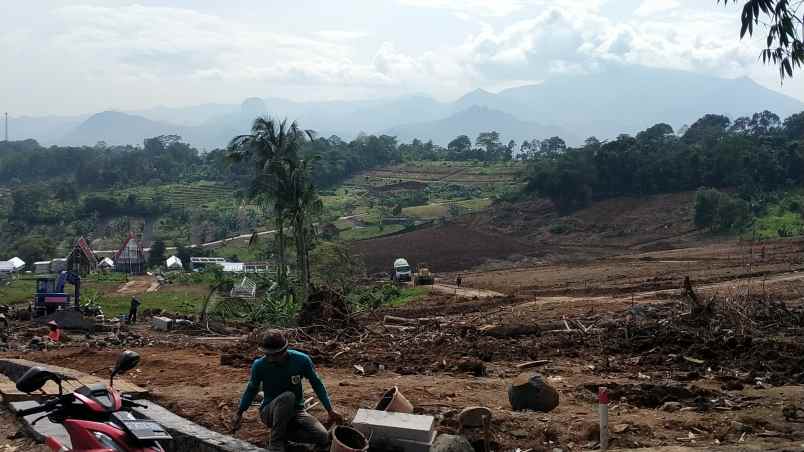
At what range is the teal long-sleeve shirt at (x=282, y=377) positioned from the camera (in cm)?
625

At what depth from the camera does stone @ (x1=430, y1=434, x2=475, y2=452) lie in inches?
240

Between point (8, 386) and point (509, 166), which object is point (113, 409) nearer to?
point (8, 386)

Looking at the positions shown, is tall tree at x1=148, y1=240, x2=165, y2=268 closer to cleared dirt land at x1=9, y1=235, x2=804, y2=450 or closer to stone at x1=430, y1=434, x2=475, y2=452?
cleared dirt land at x1=9, y1=235, x2=804, y2=450

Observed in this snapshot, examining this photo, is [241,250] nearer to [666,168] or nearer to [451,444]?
[666,168]

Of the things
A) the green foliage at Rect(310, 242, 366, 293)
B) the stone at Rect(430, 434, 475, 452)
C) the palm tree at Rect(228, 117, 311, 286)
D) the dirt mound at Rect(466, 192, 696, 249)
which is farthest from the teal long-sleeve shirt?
the dirt mound at Rect(466, 192, 696, 249)

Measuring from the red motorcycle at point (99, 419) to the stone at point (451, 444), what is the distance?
2.16 m

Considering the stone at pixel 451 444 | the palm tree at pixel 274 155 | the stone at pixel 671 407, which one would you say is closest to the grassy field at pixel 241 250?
the palm tree at pixel 274 155

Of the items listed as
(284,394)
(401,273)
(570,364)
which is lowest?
(401,273)

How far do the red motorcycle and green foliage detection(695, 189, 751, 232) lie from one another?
44.7 meters

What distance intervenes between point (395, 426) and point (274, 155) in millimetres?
19179

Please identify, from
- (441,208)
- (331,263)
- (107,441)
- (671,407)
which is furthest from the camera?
(441,208)

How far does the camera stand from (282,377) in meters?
6.27

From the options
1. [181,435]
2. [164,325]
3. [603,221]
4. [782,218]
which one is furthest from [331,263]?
[782,218]

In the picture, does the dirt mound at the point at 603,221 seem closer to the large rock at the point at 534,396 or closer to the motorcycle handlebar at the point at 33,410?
the large rock at the point at 534,396
